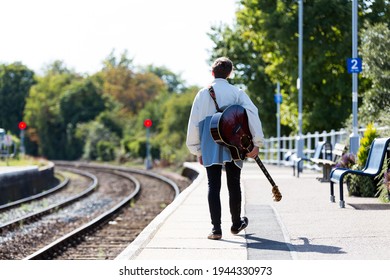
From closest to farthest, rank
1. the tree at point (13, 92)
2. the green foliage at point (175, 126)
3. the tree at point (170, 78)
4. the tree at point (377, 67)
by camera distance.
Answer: the tree at point (377, 67)
the green foliage at point (175, 126)
the tree at point (13, 92)
the tree at point (170, 78)

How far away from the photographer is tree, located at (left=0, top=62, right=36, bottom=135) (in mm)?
98250

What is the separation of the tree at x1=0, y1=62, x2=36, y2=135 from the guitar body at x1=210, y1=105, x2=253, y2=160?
89.5 m

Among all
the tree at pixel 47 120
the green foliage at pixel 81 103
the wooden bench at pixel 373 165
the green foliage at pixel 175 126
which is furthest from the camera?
the tree at pixel 47 120

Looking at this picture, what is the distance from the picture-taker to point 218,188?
9.77 metres

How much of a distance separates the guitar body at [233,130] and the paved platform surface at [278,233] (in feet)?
3.19

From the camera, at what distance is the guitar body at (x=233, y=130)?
9352 millimetres

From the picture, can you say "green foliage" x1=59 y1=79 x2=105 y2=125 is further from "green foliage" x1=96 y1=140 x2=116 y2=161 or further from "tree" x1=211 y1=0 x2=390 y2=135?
"tree" x1=211 y1=0 x2=390 y2=135

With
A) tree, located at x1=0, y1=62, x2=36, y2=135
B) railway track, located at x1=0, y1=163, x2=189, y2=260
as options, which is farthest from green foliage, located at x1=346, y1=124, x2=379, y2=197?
tree, located at x1=0, y1=62, x2=36, y2=135

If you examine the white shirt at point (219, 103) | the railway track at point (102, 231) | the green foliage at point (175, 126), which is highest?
the white shirt at point (219, 103)

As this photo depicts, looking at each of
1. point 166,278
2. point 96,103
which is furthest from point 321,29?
point 96,103

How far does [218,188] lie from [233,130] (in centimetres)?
73

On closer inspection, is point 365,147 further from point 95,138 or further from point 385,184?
point 95,138

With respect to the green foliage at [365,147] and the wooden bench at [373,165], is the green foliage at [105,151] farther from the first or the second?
the wooden bench at [373,165]

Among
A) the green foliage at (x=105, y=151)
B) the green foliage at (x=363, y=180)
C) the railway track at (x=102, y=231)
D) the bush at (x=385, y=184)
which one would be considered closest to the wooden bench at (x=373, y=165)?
the bush at (x=385, y=184)
